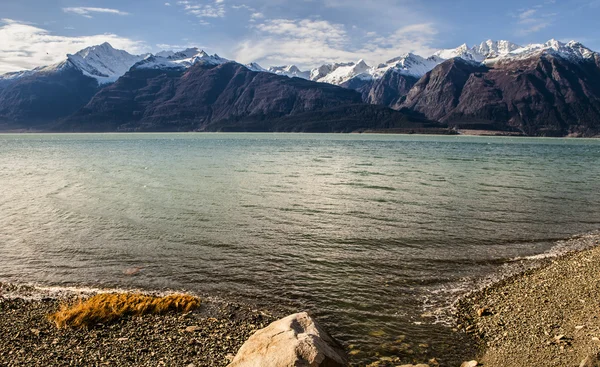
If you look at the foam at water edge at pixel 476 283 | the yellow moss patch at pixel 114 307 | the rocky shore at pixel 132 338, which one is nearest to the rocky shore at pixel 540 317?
the foam at water edge at pixel 476 283

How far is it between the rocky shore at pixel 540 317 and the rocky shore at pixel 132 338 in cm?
751

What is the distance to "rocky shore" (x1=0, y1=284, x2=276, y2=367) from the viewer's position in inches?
476

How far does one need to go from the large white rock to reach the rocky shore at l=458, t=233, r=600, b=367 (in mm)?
4836

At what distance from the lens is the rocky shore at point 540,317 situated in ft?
39.7

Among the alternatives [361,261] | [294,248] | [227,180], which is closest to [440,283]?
[361,261]

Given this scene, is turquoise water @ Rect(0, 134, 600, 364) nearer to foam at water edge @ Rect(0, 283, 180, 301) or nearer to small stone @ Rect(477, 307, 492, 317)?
foam at water edge @ Rect(0, 283, 180, 301)

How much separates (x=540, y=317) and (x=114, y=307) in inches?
597

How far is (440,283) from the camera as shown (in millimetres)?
18953

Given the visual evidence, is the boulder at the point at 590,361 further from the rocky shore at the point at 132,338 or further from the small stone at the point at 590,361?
the rocky shore at the point at 132,338

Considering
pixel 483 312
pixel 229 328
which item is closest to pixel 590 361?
pixel 483 312

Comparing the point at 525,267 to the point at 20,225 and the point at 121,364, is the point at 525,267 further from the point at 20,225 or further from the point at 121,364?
the point at 20,225

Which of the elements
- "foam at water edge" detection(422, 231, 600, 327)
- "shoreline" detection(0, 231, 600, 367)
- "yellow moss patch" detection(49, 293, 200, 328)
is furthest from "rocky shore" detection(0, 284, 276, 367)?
"foam at water edge" detection(422, 231, 600, 327)

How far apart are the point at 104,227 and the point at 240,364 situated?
74.1 feet

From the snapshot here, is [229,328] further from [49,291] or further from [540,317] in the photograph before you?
[540,317]
